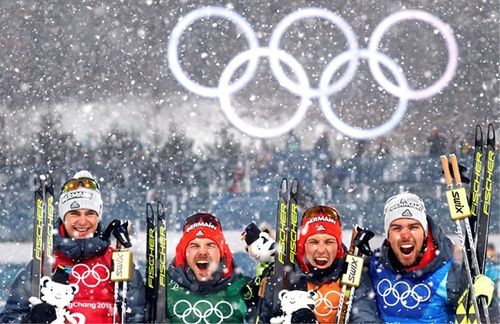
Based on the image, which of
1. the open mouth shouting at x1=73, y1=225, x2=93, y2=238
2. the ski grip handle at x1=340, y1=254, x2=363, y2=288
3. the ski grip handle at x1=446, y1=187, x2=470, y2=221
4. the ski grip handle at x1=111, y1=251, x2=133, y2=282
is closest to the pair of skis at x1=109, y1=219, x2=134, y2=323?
the ski grip handle at x1=111, y1=251, x2=133, y2=282

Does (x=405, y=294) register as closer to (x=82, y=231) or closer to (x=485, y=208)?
(x=485, y=208)

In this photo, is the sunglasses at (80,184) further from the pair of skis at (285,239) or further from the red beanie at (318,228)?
the red beanie at (318,228)

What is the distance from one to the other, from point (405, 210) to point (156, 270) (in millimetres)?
1186

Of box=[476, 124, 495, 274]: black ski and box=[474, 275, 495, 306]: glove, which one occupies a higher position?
box=[476, 124, 495, 274]: black ski

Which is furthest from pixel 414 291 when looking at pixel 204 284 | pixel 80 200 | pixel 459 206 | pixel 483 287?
pixel 80 200

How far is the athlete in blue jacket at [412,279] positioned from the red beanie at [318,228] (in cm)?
22

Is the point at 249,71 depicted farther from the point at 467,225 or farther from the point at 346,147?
the point at 467,225

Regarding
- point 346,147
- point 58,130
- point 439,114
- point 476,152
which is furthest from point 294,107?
point 476,152

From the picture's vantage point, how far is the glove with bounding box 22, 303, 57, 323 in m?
4.17

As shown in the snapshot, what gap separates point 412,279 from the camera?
4.36 meters

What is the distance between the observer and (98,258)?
4.49 meters

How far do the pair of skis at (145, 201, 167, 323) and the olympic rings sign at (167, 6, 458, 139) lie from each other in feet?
33.6

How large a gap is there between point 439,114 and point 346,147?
215 centimetres

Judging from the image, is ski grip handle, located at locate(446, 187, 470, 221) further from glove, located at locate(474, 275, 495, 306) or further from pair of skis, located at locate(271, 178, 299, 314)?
pair of skis, located at locate(271, 178, 299, 314)
